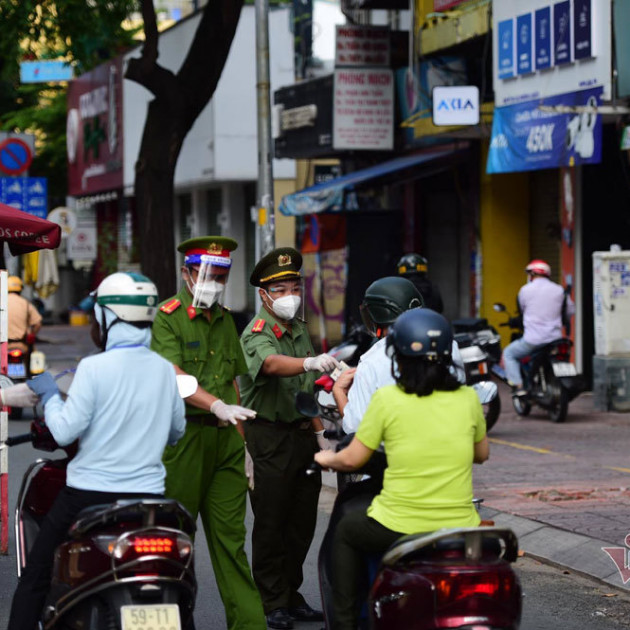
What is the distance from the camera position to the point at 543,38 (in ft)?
54.0

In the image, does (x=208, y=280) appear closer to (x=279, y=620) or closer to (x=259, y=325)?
(x=259, y=325)

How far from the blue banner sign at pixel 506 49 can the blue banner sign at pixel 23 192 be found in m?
8.21

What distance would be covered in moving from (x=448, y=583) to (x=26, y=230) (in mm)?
4769

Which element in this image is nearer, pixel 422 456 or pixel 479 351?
pixel 422 456

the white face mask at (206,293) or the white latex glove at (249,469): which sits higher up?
the white face mask at (206,293)

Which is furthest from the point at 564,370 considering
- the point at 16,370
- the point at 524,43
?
the point at 16,370

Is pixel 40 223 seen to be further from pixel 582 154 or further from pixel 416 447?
pixel 582 154

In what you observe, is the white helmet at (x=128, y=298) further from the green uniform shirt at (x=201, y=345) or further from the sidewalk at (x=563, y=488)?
the sidewalk at (x=563, y=488)

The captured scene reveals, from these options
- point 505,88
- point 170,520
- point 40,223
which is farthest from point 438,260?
point 170,520

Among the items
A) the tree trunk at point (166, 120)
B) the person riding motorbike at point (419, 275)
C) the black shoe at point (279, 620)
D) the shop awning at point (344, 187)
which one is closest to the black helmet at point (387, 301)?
the black shoe at point (279, 620)

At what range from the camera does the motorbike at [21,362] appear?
614 inches

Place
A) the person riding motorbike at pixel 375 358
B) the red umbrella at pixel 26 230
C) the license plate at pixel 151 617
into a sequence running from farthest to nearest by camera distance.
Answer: the red umbrella at pixel 26 230, the person riding motorbike at pixel 375 358, the license plate at pixel 151 617

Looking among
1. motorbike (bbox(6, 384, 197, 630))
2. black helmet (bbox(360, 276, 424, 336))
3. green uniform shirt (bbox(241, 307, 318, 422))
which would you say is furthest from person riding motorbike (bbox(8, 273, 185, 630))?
green uniform shirt (bbox(241, 307, 318, 422))

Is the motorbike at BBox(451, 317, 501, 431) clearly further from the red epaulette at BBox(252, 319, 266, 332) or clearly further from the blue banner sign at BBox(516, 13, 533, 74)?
the red epaulette at BBox(252, 319, 266, 332)
